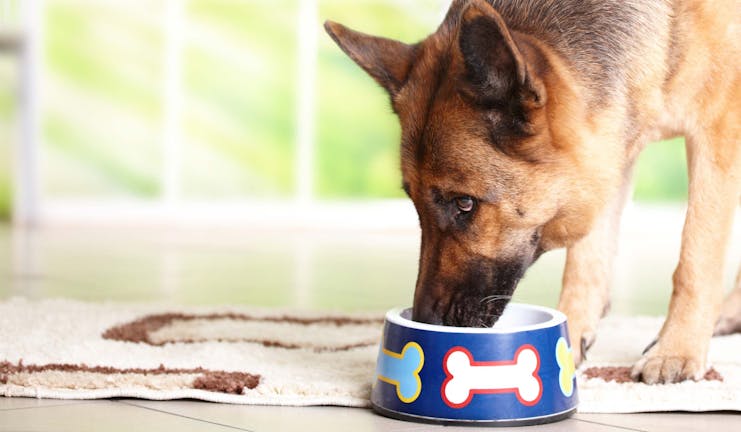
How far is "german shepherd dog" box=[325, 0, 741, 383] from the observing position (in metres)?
2.17

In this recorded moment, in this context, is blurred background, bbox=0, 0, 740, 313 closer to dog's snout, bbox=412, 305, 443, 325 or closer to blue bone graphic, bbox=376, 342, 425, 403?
dog's snout, bbox=412, 305, 443, 325

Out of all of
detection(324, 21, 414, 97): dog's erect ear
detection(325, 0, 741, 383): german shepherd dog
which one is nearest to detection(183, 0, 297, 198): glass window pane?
Result: detection(325, 0, 741, 383): german shepherd dog

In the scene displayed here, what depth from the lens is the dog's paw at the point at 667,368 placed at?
95.3 inches

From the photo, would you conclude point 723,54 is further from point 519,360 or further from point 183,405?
point 183,405

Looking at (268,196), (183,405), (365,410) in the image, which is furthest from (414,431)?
(268,196)

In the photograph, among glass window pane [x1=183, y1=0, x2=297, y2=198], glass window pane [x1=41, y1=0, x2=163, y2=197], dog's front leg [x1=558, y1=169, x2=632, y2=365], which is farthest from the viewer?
glass window pane [x1=183, y1=0, x2=297, y2=198]

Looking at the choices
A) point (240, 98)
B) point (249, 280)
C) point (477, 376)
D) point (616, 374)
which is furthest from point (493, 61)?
point (240, 98)

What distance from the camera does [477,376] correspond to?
2020 mm

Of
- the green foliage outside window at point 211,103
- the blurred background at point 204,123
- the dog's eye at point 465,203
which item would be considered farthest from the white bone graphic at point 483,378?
the green foliage outside window at point 211,103

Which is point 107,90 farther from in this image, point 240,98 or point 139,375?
point 139,375

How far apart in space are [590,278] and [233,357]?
3.39 feet

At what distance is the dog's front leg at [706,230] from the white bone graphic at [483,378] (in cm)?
67

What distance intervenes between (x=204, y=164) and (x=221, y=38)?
1.20 m

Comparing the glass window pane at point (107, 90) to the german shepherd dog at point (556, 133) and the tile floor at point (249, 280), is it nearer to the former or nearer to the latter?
the tile floor at point (249, 280)
